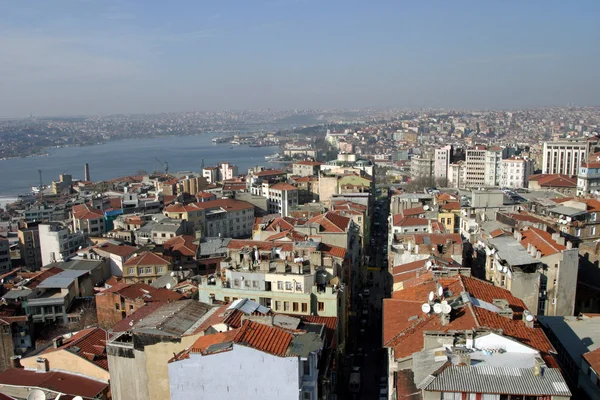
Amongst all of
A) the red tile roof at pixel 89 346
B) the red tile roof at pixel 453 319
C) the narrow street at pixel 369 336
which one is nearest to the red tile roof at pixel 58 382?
the red tile roof at pixel 89 346

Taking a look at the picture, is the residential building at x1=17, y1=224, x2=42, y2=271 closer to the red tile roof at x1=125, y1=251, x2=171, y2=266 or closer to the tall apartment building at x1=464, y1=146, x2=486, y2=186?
the red tile roof at x1=125, y1=251, x2=171, y2=266

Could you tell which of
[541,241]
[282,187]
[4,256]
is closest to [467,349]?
[541,241]

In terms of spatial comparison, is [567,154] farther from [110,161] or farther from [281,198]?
[110,161]

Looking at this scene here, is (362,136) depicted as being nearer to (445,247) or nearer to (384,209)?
(384,209)

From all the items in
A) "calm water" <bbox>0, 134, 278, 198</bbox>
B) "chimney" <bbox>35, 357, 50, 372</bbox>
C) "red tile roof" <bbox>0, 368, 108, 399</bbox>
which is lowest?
"calm water" <bbox>0, 134, 278, 198</bbox>

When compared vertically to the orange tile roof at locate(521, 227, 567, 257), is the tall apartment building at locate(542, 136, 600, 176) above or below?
below

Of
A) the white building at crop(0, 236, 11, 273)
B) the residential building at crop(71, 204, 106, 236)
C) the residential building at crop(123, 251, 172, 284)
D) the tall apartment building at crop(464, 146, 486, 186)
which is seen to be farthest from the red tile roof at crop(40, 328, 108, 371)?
the tall apartment building at crop(464, 146, 486, 186)
